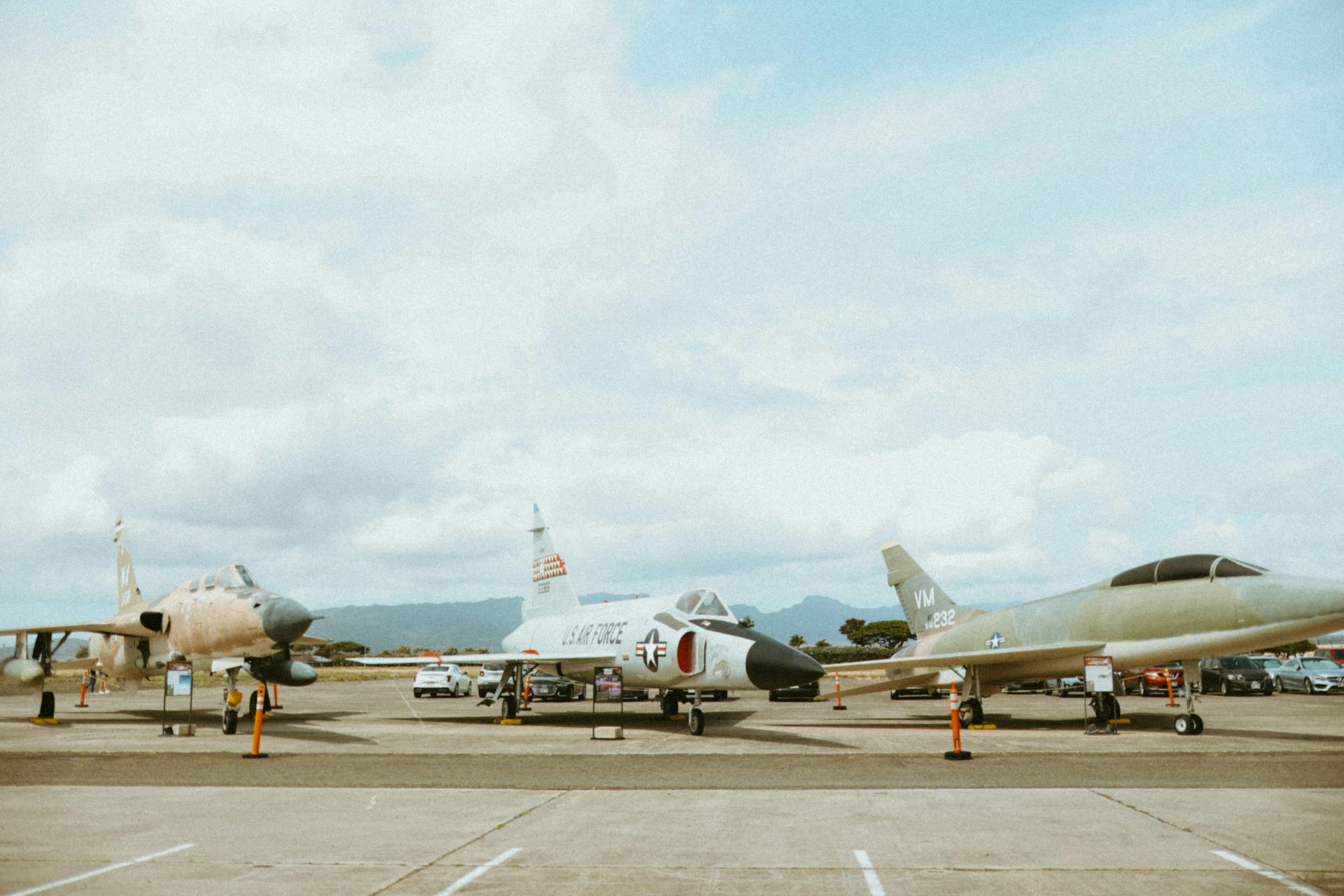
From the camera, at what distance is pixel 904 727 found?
69.5 ft

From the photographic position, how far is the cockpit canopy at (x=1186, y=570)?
18.0 m

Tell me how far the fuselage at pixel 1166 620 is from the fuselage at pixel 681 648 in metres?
6.63

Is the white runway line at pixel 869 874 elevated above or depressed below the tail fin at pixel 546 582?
below

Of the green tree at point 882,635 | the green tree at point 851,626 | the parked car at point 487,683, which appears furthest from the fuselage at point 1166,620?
the green tree at point 851,626

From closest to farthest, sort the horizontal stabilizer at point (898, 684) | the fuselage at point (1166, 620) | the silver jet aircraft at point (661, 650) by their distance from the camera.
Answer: the fuselage at point (1166, 620)
the silver jet aircraft at point (661, 650)
the horizontal stabilizer at point (898, 684)

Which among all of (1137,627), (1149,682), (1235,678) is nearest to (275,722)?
(1137,627)

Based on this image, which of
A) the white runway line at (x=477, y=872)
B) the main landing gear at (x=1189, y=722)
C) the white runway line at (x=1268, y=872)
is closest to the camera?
the white runway line at (x=1268, y=872)

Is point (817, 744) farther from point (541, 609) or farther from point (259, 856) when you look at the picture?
point (541, 609)

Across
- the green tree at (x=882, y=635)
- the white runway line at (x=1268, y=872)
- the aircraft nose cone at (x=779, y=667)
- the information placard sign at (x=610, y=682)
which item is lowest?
the green tree at (x=882, y=635)

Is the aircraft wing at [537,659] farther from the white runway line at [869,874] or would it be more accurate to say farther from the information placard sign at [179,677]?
the white runway line at [869,874]

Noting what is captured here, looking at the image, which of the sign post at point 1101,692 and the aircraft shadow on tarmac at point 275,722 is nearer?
the sign post at point 1101,692

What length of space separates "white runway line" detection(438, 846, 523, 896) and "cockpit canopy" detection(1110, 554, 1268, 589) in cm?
1544

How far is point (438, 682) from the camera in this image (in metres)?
39.9

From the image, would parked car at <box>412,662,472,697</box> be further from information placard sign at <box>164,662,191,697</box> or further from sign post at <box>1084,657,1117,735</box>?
sign post at <box>1084,657,1117,735</box>
